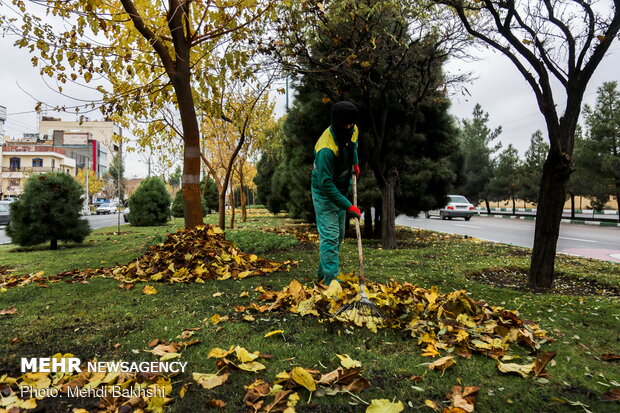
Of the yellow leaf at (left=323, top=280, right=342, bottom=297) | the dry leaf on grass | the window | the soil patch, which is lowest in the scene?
the dry leaf on grass

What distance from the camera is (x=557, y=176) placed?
480cm

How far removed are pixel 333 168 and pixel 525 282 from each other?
11.2 ft

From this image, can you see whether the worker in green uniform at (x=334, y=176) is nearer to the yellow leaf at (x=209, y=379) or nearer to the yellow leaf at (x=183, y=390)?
the yellow leaf at (x=209, y=379)

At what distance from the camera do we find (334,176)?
3873 millimetres

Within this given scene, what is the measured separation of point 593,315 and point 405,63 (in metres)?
6.31

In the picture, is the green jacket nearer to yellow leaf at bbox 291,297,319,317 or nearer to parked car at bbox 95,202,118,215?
yellow leaf at bbox 291,297,319,317

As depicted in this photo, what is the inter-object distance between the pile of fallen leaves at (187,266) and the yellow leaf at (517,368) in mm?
3318

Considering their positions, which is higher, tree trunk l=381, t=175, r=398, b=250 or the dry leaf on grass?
tree trunk l=381, t=175, r=398, b=250

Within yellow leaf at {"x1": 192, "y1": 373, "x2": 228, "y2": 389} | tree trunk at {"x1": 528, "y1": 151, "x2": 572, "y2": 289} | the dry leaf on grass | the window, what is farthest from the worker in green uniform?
the window

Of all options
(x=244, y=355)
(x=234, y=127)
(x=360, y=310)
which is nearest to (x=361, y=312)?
(x=360, y=310)

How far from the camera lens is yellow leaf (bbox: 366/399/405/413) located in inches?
74.1

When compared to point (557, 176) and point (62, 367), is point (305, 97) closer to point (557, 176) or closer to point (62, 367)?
point (557, 176)

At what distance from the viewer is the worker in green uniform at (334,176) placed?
3.68 m

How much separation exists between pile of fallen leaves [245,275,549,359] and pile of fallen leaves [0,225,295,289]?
1.64 m
